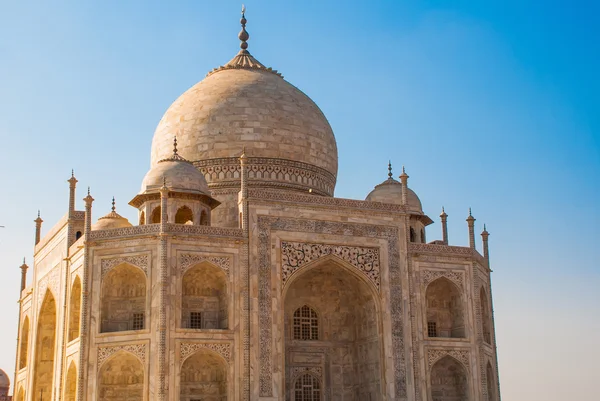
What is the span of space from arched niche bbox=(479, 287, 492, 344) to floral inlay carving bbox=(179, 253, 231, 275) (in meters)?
7.43

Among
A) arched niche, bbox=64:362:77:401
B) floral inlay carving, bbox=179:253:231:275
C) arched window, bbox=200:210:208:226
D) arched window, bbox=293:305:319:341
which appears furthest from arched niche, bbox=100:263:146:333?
arched window, bbox=293:305:319:341

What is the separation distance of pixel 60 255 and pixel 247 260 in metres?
5.33

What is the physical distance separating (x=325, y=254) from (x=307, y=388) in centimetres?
357

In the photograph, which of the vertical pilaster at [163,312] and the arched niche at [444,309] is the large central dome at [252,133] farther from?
the vertical pilaster at [163,312]

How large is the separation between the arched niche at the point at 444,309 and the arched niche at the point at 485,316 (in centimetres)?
87

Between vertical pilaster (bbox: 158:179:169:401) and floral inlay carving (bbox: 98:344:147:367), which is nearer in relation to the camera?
vertical pilaster (bbox: 158:179:169:401)

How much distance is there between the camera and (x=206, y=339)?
21828 mm

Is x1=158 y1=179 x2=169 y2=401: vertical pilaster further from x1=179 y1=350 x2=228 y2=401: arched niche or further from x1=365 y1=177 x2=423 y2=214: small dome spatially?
x1=365 y1=177 x2=423 y2=214: small dome

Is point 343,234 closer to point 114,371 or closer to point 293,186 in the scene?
point 293,186

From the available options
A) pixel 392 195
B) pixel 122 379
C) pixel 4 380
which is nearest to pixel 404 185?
pixel 392 195

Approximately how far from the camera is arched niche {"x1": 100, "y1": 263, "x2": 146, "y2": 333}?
883 inches

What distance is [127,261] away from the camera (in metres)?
22.3

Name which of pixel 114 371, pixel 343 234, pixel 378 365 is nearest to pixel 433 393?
pixel 378 365

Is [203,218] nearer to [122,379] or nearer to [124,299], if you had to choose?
[124,299]
